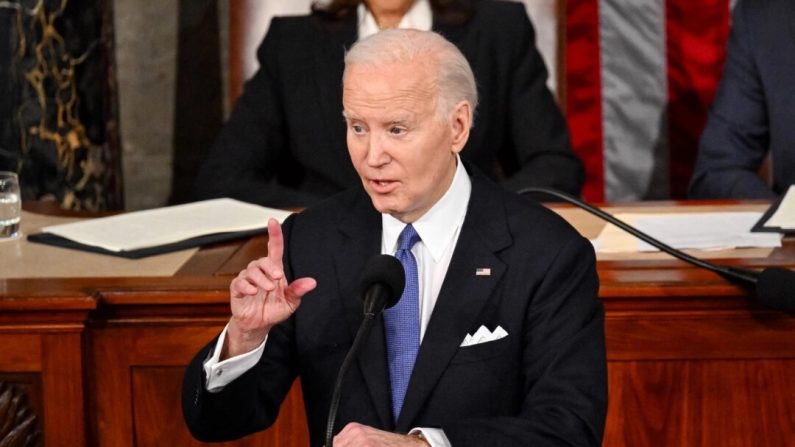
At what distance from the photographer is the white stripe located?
14.0 ft

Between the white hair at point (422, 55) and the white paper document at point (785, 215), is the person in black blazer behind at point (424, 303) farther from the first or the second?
the white paper document at point (785, 215)

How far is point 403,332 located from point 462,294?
4.0 inches

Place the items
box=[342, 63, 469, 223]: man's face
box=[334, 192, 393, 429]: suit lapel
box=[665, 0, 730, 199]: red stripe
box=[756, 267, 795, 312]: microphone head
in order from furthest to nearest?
1. box=[665, 0, 730, 199]: red stripe
2. box=[756, 267, 795, 312]: microphone head
3. box=[334, 192, 393, 429]: suit lapel
4. box=[342, 63, 469, 223]: man's face

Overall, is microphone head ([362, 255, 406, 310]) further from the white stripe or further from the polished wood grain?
the white stripe

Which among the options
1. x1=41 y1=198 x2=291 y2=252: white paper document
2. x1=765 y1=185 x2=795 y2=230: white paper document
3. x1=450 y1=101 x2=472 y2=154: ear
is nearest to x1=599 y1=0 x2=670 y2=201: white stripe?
x1=765 y1=185 x2=795 y2=230: white paper document

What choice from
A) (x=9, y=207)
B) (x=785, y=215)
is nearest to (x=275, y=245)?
(x=9, y=207)

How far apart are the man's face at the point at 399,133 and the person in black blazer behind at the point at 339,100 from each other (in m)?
1.59

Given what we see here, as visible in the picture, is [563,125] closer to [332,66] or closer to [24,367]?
[332,66]

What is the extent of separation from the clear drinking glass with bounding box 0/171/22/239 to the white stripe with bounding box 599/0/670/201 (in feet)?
7.11

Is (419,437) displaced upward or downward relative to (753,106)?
downward

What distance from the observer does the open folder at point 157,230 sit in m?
2.60

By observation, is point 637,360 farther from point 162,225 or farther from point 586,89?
point 586,89

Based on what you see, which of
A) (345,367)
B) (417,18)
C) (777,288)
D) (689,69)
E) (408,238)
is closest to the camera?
(345,367)

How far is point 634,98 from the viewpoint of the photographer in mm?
4352
